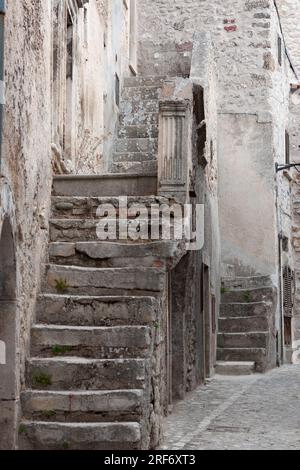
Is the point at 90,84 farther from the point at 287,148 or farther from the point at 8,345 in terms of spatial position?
the point at 287,148

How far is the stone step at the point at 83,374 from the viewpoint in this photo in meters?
7.26

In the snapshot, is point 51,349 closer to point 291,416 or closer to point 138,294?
point 138,294

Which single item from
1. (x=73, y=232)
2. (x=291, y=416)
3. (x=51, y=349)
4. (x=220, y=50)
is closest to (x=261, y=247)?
(x=220, y=50)

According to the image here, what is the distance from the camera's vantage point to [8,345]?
689 centimetres

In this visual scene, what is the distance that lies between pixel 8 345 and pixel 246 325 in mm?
8618

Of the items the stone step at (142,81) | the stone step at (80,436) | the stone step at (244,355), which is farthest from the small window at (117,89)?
the stone step at (80,436)

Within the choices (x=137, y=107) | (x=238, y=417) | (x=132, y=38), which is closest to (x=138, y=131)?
(x=137, y=107)

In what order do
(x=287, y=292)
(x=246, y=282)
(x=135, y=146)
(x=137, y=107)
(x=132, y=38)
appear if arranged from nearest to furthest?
(x=135, y=146), (x=137, y=107), (x=246, y=282), (x=132, y=38), (x=287, y=292)

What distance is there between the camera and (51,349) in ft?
24.6

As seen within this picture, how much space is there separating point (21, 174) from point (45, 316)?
4.28 ft

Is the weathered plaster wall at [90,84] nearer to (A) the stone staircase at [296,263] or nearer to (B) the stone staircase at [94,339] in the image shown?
(B) the stone staircase at [94,339]

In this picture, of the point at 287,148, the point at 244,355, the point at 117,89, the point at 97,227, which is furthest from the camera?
the point at 287,148

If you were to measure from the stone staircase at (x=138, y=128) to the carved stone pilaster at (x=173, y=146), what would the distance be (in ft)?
7.50

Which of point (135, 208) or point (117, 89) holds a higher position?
point (117, 89)
